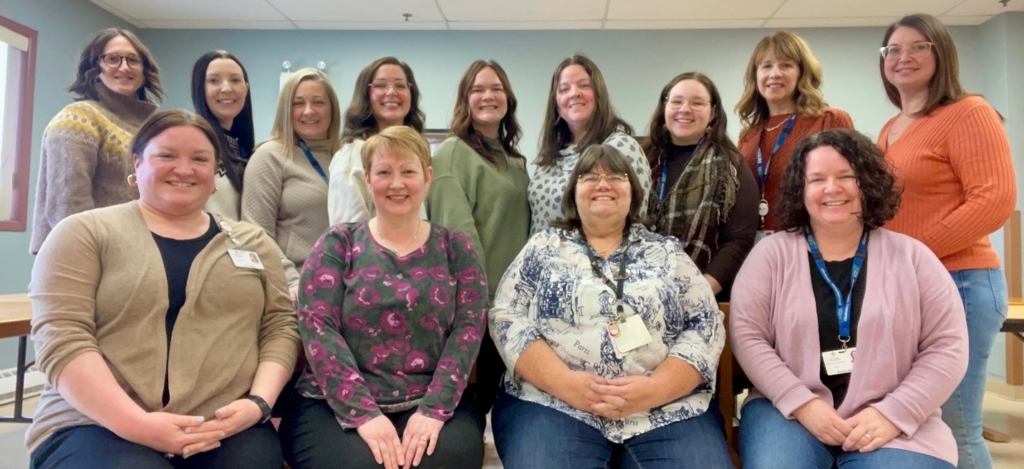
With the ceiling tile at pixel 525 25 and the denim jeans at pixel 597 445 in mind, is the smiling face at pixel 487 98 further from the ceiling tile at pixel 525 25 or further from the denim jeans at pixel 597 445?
the ceiling tile at pixel 525 25

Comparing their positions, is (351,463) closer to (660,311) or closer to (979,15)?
(660,311)

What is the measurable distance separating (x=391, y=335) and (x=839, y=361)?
1.32 metres

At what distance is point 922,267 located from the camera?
1.70 meters

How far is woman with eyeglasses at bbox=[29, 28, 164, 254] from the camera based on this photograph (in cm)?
217

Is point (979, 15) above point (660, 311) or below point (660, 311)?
above

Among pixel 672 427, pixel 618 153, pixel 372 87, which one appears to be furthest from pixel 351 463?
pixel 372 87

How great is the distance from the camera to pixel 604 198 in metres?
1.87

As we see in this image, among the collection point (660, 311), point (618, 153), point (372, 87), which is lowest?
point (660, 311)

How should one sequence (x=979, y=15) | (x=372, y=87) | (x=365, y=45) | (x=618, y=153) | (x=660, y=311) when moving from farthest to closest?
(x=365, y=45)
(x=979, y=15)
(x=372, y=87)
(x=618, y=153)
(x=660, y=311)

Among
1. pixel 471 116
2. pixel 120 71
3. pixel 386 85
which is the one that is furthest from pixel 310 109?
pixel 120 71

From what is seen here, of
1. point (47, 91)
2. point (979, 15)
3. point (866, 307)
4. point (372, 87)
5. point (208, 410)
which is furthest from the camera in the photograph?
point (979, 15)

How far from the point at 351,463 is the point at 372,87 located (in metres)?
1.47

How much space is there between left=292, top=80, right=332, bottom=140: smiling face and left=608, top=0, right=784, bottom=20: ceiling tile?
3.10 m

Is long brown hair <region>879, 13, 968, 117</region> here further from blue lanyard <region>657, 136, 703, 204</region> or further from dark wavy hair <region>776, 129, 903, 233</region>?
blue lanyard <region>657, 136, 703, 204</region>
